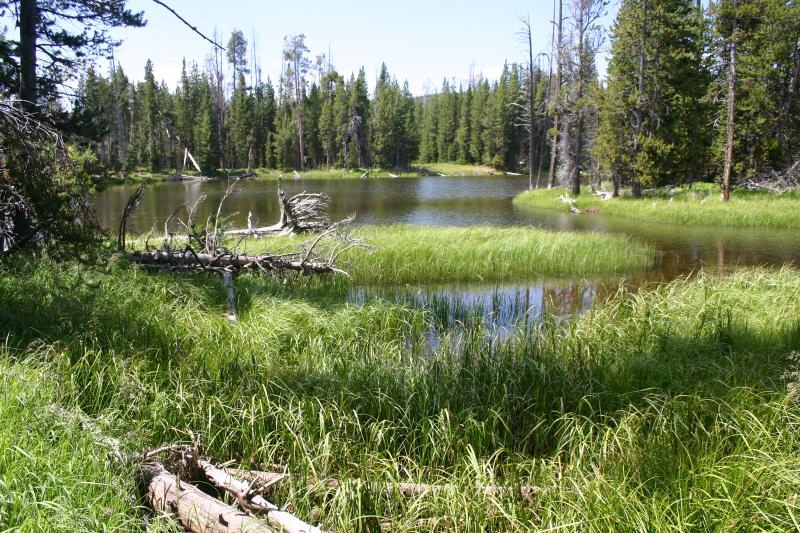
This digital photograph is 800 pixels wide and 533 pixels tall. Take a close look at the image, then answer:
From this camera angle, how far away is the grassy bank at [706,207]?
65.3 feet

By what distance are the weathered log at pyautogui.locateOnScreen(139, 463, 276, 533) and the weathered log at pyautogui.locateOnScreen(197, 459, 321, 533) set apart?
0.21 ft

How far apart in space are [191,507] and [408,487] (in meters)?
1.26

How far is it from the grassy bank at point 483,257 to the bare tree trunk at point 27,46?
5.07 meters

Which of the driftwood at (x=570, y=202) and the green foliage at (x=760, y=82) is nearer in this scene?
the green foliage at (x=760, y=82)

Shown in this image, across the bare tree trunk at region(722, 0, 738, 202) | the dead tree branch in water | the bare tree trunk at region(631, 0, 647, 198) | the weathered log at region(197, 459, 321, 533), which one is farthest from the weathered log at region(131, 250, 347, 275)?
the bare tree trunk at region(631, 0, 647, 198)

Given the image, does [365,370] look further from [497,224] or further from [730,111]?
[730,111]

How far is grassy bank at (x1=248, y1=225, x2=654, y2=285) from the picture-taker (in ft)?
39.5

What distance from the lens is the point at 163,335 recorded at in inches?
240

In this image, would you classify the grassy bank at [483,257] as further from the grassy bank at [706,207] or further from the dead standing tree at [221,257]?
the grassy bank at [706,207]

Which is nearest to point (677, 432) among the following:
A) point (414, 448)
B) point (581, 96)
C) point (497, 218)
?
point (414, 448)

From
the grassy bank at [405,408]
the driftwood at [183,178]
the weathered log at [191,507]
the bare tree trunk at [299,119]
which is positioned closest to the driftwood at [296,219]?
the grassy bank at [405,408]

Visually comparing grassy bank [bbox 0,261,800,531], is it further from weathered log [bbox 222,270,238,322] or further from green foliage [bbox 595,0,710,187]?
green foliage [bbox 595,0,710,187]

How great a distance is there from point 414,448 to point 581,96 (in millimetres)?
28773

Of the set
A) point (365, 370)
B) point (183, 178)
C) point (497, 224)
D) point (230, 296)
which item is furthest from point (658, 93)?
point (183, 178)
